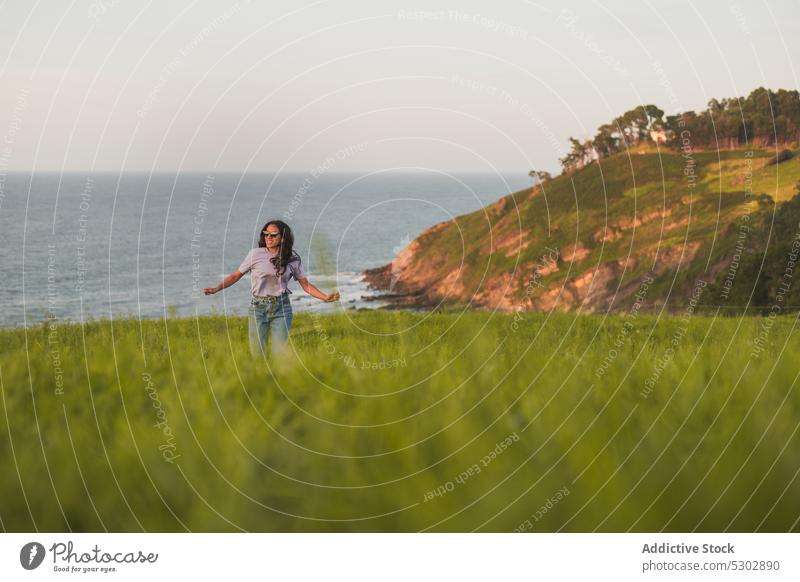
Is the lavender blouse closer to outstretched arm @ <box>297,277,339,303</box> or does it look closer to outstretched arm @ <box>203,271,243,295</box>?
outstretched arm @ <box>297,277,339,303</box>

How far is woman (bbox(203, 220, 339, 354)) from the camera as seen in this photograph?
341 inches

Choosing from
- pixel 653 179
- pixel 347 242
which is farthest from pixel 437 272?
pixel 347 242

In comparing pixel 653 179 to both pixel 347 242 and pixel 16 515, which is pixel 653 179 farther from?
pixel 16 515

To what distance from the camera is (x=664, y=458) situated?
4.27 m

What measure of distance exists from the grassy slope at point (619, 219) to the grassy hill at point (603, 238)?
0.21 ft

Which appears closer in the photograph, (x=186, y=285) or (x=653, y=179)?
(x=653, y=179)

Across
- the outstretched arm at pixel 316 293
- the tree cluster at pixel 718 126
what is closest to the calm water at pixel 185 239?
the outstretched arm at pixel 316 293

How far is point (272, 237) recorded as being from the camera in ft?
28.3

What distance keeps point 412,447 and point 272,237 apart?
188 inches
